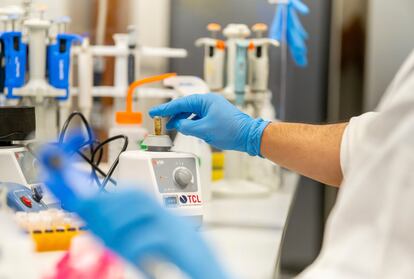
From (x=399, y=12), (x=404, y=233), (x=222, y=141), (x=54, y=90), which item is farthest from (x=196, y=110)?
(x=399, y=12)

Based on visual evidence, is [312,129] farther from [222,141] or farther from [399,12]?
[399,12]

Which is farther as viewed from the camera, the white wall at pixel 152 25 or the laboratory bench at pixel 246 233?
the white wall at pixel 152 25

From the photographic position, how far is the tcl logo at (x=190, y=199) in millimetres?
1274

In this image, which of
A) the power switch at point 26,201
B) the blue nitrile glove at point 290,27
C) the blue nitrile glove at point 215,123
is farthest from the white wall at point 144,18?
the power switch at point 26,201

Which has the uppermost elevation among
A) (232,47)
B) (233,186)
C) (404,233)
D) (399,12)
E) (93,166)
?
(399,12)

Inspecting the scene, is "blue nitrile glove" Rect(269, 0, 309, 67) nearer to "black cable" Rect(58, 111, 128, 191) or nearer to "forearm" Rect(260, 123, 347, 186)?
"forearm" Rect(260, 123, 347, 186)

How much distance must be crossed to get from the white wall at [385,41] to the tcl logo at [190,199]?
2.04 m

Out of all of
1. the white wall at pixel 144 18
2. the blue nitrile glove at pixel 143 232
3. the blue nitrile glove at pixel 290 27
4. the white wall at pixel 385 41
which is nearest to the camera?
the blue nitrile glove at pixel 143 232

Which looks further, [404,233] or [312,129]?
[312,129]

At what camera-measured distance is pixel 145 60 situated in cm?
256

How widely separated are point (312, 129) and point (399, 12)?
1846 millimetres

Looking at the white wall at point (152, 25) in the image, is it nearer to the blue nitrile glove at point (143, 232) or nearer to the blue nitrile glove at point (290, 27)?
the blue nitrile glove at point (290, 27)

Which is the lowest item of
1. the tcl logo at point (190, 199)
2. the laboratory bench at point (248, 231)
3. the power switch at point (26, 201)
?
the laboratory bench at point (248, 231)

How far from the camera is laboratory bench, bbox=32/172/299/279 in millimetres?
1024
